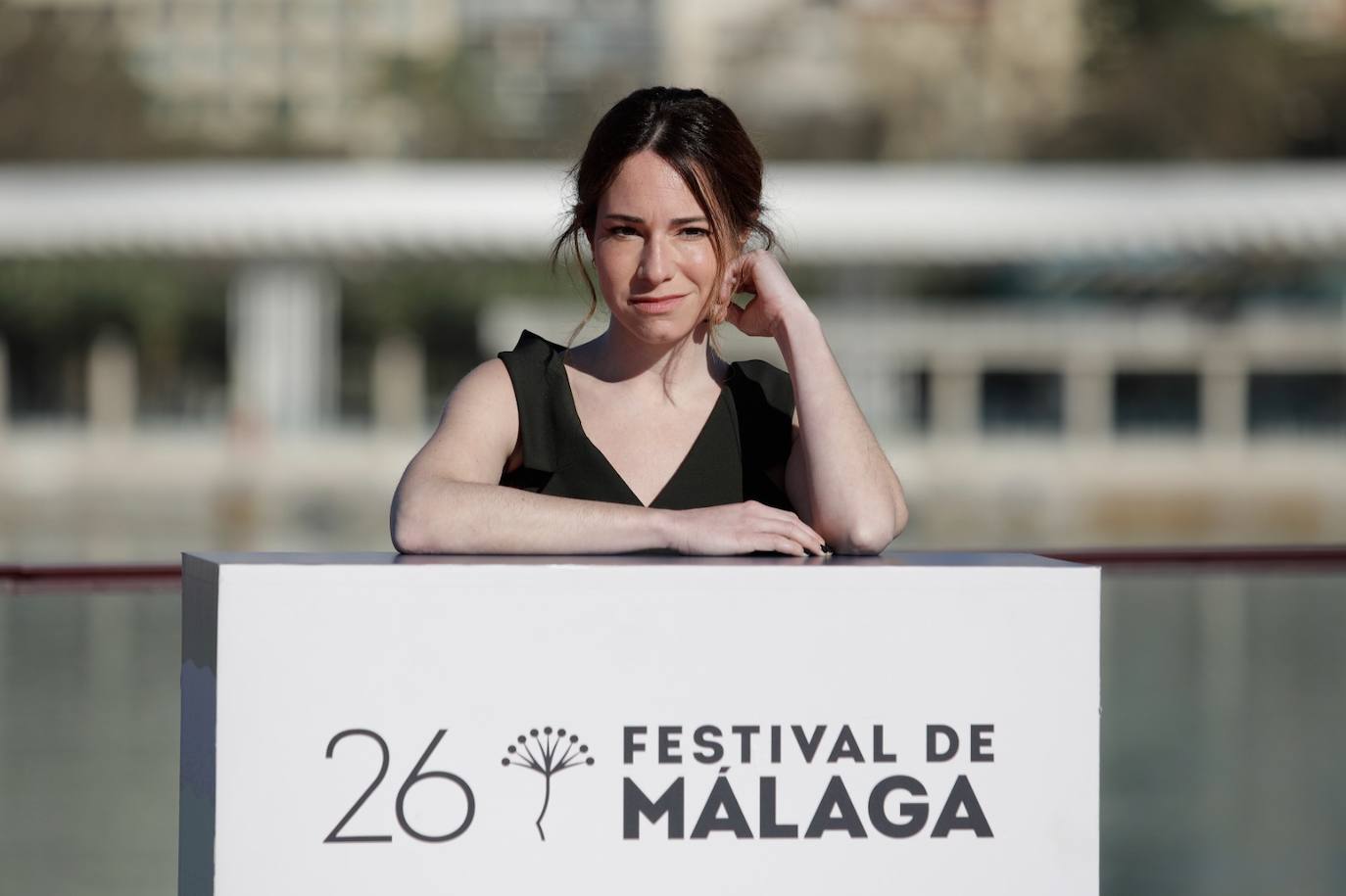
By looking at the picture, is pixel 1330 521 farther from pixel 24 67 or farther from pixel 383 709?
pixel 24 67

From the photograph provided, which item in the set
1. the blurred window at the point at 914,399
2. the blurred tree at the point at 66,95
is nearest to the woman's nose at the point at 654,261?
the blurred window at the point at 914,399

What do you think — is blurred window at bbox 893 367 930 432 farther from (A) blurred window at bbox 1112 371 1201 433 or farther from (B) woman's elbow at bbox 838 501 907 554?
(B) woman's elbow at bbox 838 501 907 554

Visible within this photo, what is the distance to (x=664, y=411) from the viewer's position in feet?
7.13

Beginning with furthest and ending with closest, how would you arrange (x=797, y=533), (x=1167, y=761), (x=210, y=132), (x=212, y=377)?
(x=210, y=132) → (x=212, y=377) → (x=1167, y=761) → (x=797, y=533)

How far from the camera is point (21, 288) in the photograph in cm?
4222

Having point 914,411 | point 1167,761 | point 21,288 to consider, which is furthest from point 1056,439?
point 1167,761

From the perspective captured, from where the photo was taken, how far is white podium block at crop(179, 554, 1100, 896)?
60.2 inches

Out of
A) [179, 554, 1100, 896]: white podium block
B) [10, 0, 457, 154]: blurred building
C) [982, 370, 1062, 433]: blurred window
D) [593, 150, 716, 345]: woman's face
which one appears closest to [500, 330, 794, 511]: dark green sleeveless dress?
[593, 150, 716, 345]: woman's face

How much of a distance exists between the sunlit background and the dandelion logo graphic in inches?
39.0

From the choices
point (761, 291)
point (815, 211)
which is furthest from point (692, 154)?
point (815, 211)

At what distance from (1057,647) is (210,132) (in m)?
49.3

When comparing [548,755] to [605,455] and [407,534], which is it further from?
[605,455]

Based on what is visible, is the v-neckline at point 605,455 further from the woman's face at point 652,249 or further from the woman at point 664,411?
the woman's face at point 652,249

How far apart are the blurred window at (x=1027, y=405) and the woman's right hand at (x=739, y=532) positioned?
31.5 m
